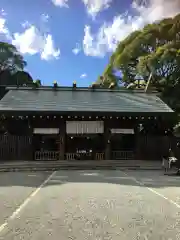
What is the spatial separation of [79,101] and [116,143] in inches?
172

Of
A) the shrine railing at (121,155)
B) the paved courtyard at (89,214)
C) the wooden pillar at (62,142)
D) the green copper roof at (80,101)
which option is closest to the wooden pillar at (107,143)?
the shrine railing at (121,155)

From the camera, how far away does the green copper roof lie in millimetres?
25391

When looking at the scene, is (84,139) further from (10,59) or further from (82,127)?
(10,59)

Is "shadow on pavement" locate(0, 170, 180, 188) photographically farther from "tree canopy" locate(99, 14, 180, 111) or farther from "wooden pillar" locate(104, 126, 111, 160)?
"tree canopy" locate(99, 14, 180, 111)

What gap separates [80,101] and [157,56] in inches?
282

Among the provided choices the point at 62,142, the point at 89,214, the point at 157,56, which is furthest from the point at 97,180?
the point at 157,56

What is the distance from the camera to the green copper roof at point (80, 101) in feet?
83.3

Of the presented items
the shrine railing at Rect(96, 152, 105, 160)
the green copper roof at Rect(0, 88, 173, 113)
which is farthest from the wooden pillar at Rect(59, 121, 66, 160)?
the shrine railing at Rect(96, 152, 105, 160)

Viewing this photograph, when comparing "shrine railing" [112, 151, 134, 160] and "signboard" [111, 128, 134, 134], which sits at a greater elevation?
"signboard" [111, 128, 134, 134]

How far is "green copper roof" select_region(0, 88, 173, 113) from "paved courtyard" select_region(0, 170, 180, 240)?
48.0ft

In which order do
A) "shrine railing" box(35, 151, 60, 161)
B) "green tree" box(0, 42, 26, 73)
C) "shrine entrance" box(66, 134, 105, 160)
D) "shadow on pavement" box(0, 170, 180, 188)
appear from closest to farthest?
"shadow on pavement" box(0, 170, 180, 188) < "shrine railing" box(35, 151, 60, 161) < "shrine entrance" box(66, 134, 105, 160) < "green tree" box(0, 42, 26, 73)

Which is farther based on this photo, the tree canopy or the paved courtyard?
the tree canopy

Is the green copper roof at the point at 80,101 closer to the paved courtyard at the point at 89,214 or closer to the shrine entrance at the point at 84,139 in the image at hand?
the shrine entrance at the point at 84,139

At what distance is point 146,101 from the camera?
2827 cm
